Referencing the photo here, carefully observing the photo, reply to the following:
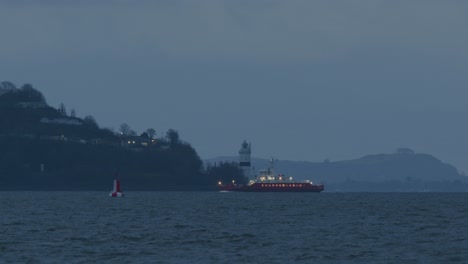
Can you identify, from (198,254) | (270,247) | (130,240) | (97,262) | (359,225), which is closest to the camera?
(97,262)

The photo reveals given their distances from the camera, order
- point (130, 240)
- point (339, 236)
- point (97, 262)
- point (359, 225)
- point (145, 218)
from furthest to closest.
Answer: point (145, 218)
point (359, 225)
point (339, 236)
point (130, 240)
point (97, 262)

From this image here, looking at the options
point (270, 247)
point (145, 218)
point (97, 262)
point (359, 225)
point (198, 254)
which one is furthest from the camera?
point (145, 218)

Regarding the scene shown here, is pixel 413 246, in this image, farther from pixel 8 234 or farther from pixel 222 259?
pixel 8 234

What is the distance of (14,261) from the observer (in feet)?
237

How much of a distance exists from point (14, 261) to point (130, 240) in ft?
58.5

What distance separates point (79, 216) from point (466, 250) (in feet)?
206

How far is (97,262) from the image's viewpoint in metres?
71.9

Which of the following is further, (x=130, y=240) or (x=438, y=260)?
(x=130, y=240)

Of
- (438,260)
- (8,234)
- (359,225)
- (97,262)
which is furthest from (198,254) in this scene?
(359,225)

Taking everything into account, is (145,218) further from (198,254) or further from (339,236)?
(198,254)

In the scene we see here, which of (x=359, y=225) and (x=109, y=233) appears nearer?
(x=109, y=233)

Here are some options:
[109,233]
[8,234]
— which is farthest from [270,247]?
[8,234]

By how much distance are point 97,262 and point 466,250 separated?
89.2 feet

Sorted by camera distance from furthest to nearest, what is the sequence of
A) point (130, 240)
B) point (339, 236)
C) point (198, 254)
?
point (339, 236), point (130, 240), point (198, 254)
